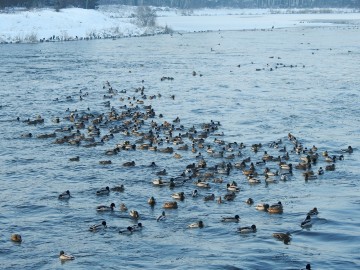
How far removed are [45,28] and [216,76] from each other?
5338cm

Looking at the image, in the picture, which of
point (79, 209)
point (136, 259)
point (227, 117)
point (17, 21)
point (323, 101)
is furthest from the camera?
point (17, 21)

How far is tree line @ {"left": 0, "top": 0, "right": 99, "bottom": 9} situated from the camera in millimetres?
122188

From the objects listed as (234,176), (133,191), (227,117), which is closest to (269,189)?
(234,176)

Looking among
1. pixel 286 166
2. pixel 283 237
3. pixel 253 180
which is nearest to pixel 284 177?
pixel 286 166

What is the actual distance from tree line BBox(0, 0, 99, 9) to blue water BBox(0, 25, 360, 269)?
2058 inches

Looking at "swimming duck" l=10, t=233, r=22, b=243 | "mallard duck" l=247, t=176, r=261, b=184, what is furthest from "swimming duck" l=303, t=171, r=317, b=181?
"swimming duck" l=10, t=233, r=22, b=243

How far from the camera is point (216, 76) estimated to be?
63188mm

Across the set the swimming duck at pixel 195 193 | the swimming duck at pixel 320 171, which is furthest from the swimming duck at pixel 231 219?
the swimming duck at pixel 320 171

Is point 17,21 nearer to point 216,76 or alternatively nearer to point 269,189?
point 216,76

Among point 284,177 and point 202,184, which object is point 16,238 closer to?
point 202,184

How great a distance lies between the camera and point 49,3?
132125 millimetres

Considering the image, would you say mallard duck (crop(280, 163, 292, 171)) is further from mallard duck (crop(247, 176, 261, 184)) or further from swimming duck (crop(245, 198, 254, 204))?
swimming duck (crop(245, 198, 254, 204))

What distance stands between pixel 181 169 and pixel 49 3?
106 m

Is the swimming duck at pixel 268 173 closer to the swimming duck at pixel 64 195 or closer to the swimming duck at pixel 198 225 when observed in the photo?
the swimming duck at pixel 198 225
